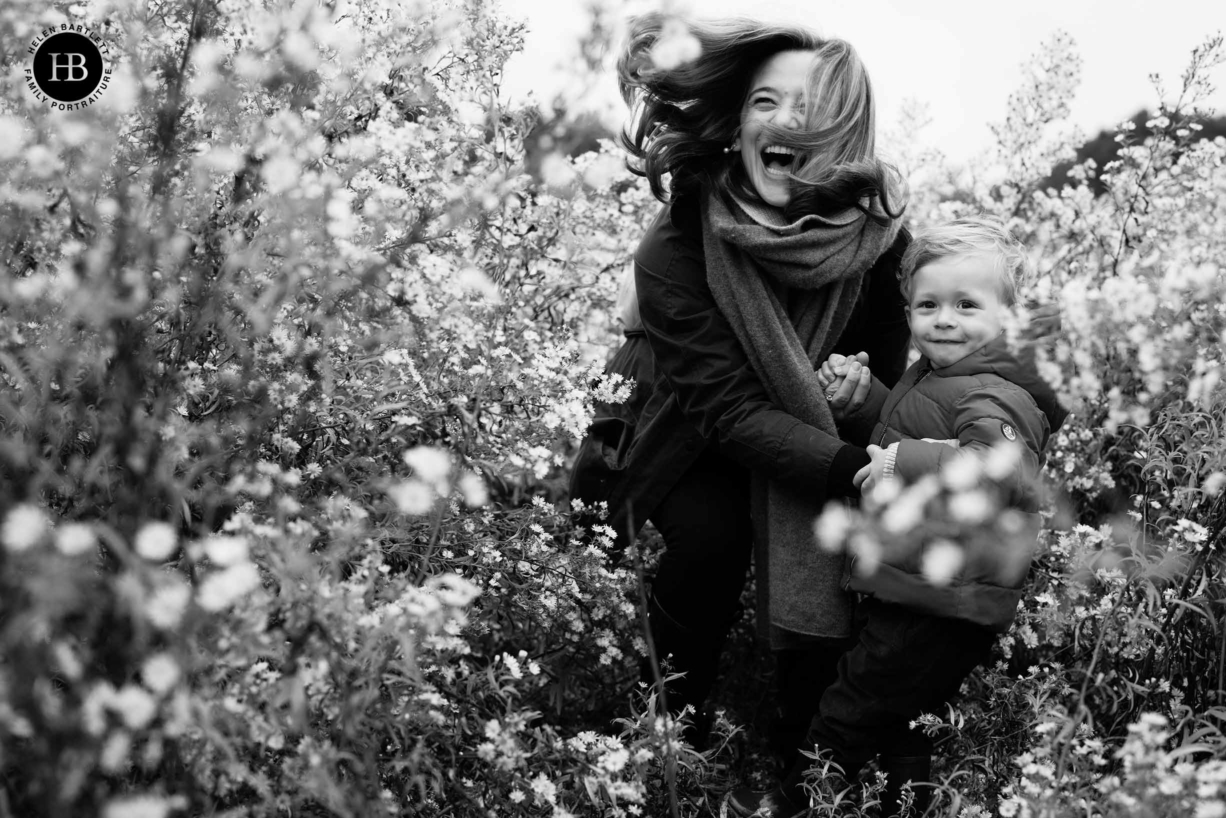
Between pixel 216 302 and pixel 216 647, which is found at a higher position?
pixel 216 302

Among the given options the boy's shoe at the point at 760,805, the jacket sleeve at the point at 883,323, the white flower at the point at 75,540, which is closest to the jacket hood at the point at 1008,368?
the jacket sleeve at the point at 883,323

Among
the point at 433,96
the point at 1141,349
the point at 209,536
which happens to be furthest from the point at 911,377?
the point at 209,536

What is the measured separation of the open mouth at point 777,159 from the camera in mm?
2713

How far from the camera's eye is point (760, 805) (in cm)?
258

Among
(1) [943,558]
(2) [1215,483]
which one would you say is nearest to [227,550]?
(1) [943,558]

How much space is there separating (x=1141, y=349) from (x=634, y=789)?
1240 millimetres

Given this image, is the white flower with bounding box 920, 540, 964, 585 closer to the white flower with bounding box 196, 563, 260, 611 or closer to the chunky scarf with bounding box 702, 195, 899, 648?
the chunky scarf with bounding box 702, 195, 899, 648

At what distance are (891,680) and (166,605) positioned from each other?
1.67m

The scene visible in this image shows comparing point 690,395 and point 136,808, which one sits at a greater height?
point 690,395

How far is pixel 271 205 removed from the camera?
221 centimetres

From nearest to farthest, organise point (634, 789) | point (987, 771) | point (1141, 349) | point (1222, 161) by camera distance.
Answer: point (1141, 349)
point (634, 789)
point (987, 771)
point (1222, 161)

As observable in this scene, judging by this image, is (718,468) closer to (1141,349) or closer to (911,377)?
(911,377)

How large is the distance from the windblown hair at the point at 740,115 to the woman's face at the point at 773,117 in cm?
3

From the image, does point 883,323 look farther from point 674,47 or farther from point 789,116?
point 674,47
